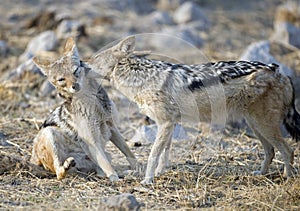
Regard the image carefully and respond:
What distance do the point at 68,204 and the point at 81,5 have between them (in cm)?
1361

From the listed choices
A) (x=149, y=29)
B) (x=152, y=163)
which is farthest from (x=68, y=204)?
(x=149, y=29)

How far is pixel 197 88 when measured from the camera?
7727 millimetres

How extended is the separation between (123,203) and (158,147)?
1.49 meters

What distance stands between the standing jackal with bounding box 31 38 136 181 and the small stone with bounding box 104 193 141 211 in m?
1.40

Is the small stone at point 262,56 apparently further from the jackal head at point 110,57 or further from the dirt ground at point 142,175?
the jackal head at point 110,57

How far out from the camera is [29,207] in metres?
6.44

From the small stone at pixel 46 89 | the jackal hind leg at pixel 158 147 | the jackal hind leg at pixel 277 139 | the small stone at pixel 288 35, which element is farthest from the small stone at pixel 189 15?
the jackal hind leg at pixel 158 147

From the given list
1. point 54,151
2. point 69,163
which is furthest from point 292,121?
point 54,151

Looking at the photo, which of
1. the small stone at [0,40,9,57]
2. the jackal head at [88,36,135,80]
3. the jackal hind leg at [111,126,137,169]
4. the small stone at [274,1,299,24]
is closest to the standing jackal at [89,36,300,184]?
the jackal head at [88,36,135,80]

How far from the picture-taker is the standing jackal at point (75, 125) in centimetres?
746

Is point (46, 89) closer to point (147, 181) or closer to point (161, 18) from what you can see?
point (147, 181)

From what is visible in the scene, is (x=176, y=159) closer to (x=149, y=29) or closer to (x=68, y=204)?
(x=68, y=204)

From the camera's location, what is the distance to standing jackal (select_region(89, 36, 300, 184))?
7521 mm

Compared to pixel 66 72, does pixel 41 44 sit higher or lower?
lower
